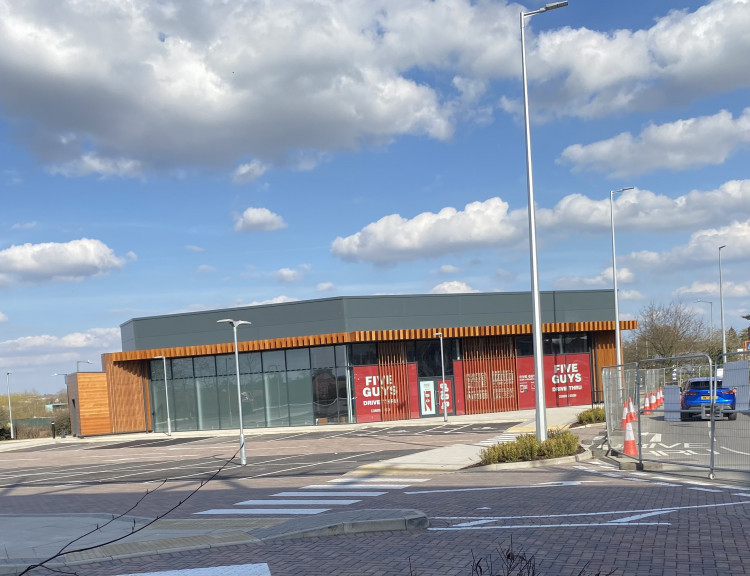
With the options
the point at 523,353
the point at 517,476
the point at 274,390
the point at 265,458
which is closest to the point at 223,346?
the point at 274,390

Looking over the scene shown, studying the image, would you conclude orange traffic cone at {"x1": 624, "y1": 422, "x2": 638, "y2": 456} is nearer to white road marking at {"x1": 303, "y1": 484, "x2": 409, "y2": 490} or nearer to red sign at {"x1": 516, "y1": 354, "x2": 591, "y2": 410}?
white road marking at {"x1": 303, "y1": 484, "x2": 409, "y2": 490}

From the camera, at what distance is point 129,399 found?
173ft

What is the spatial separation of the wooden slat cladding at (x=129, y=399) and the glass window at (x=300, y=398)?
11.7m

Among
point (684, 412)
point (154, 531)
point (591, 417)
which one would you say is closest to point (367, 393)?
point (591, 417)

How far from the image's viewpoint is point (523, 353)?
159 ft

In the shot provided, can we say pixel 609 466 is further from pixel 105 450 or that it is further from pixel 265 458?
pixel 105 450

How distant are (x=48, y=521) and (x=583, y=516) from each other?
28.5 ft

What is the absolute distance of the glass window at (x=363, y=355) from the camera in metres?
45.6

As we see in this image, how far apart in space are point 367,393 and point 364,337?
3.40m

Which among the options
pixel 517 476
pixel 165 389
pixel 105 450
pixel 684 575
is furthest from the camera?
pixel 165 389

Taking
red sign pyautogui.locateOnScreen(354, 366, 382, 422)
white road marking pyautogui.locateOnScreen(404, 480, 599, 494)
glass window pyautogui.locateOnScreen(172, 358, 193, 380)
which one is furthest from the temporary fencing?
glass window pyautogui.locateOnScreen(172, 358, 193, 380)

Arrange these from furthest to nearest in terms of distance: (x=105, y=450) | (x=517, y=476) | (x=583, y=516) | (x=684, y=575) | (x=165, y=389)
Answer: (x=165, y=389)
(x=105, y=450)
(x=517, y=476)
(x=583, y=516)
(x=684, y=575)

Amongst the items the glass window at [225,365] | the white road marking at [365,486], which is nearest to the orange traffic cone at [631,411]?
the white road marking at [365,486]

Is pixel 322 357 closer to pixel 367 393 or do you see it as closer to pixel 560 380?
pixel 367 393
